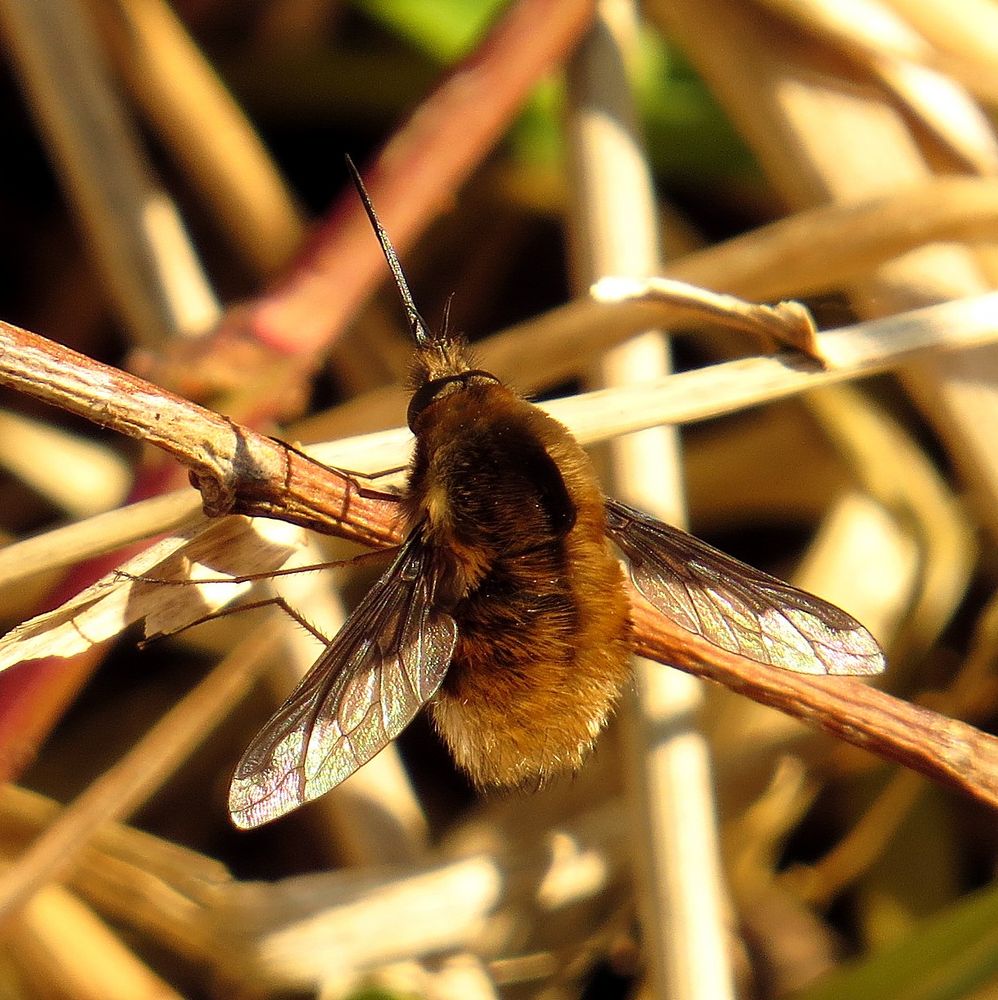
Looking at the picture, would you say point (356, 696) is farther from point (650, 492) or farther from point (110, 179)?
point (110, 179)

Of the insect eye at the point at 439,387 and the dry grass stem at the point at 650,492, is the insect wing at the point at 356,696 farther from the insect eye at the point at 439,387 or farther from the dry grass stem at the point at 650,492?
the dry grass stem at the point at 650,492

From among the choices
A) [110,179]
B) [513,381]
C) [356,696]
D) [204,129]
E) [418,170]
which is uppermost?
[204,129]

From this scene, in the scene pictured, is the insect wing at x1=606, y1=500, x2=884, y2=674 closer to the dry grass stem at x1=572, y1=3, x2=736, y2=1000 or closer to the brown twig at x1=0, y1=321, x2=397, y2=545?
the dry grass stem at x1=572, y1=3, x2=736, y2=1000

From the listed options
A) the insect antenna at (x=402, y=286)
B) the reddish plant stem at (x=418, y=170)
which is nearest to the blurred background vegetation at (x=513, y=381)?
→ the reddish plant stem at (x=418, y=170)

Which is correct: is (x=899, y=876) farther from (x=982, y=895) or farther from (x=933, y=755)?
(x=933, y=755)

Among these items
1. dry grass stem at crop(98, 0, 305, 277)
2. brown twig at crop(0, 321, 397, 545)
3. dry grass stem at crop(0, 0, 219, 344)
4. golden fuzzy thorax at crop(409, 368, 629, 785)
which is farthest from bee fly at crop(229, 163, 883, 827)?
dry grass stem at crop(98, 0, 305, 277)

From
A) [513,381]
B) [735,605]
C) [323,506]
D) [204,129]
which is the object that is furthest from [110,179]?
[735,605]
